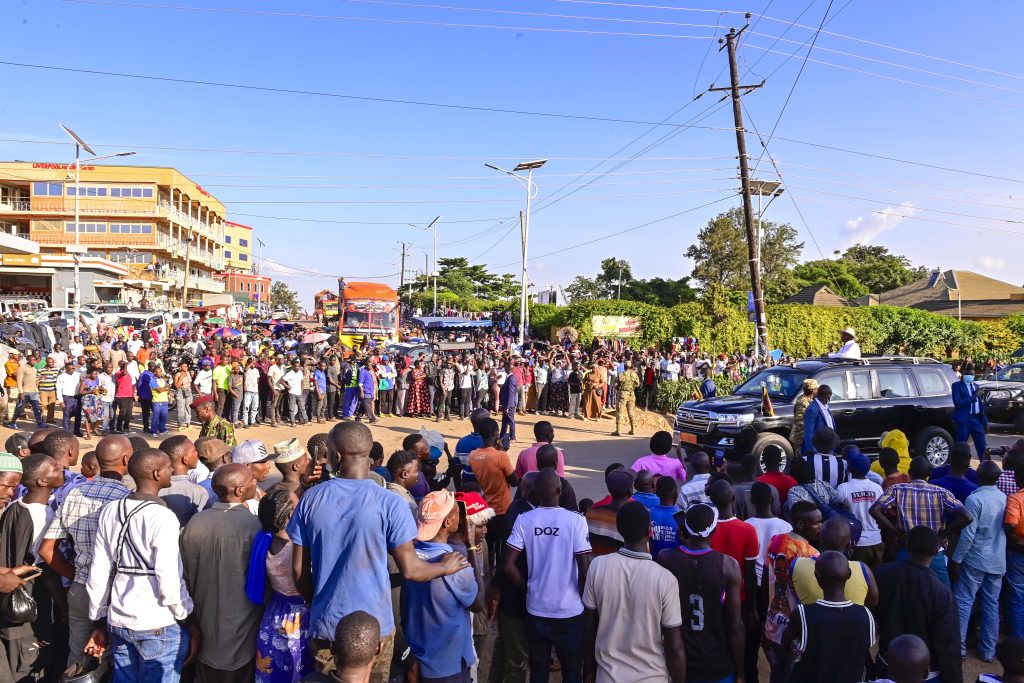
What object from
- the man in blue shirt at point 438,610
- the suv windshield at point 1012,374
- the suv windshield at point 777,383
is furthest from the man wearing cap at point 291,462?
the suv windshield at point 1012,374

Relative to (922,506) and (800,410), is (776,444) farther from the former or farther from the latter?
(922,506)

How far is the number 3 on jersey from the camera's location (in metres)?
3.79

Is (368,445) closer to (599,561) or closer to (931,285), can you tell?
(599,561)

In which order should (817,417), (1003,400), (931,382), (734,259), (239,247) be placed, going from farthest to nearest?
1. (239,247)
2. (734,259)
3. (1003,400)
4. (931,382)
5. (817,417)

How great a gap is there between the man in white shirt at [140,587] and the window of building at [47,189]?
214 feet

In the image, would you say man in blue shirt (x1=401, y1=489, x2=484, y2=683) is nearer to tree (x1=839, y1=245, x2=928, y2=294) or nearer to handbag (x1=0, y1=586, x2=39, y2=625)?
handbag (x1=0, y1=586, x2=39, y2=625)

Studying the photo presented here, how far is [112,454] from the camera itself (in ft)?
14.4

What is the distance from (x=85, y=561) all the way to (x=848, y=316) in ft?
114

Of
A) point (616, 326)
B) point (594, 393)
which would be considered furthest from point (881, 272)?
point (594, 393)

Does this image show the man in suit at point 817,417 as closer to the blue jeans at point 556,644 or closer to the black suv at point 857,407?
the black suv at point 857,407

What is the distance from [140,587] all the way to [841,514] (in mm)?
4799

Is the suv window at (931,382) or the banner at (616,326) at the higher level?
the banner at (616,326)

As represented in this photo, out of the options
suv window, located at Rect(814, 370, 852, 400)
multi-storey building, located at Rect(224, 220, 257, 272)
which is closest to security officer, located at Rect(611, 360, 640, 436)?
suv window, located at Rect(814, 370, 852, 400)

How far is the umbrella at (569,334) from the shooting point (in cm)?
3150
